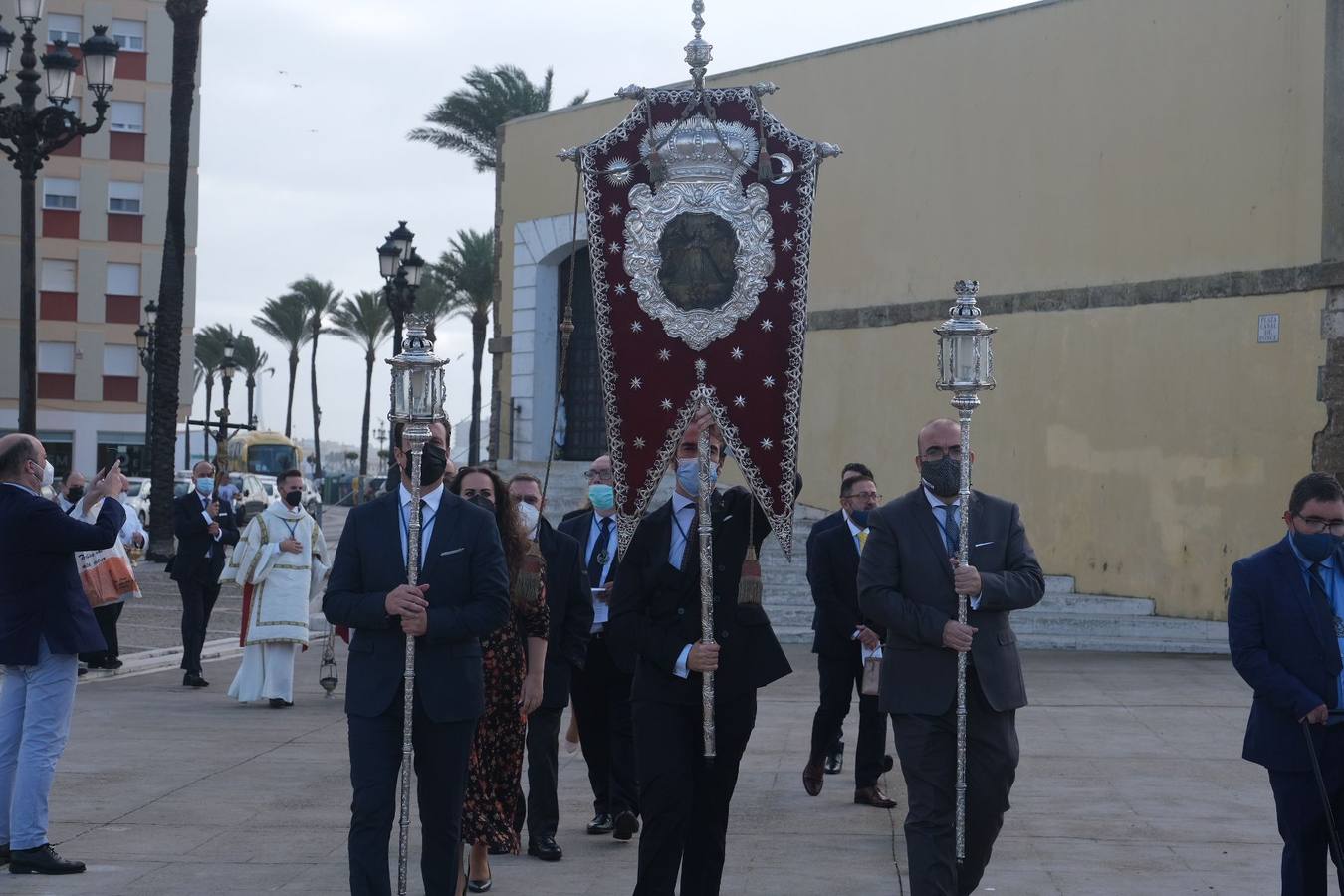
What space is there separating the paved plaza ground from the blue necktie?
1727mm

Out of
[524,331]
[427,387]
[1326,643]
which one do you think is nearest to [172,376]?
[524,331]

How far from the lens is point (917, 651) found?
6352 mm

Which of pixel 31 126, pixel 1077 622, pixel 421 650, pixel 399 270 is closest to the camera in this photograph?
pixel 421 650

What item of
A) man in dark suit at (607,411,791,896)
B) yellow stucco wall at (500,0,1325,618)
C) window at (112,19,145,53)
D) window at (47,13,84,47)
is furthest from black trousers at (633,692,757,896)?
window at (112,19,145,53)

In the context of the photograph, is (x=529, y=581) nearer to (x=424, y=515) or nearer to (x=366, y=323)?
(x=424, y=515)

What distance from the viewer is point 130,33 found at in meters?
57.7

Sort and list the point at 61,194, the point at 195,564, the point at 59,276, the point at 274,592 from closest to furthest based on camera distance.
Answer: the point at 274,592 < the point at 195,564 < the point at 61,194 < the point at 59,276

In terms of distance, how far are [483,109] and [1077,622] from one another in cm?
2765

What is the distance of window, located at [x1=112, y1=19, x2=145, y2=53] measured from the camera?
5756cm

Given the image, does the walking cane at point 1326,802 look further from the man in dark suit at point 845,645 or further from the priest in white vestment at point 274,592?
the priest in white vestment at point 274,592

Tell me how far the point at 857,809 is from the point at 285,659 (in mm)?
6291

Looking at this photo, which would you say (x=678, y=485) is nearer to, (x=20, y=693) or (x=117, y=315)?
(x=20, y=693)

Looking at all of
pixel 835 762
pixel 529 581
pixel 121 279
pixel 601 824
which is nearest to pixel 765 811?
pixel 601 824

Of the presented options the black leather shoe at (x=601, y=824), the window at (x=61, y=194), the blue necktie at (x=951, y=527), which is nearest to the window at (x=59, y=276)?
the window at (x=61, y=194)
